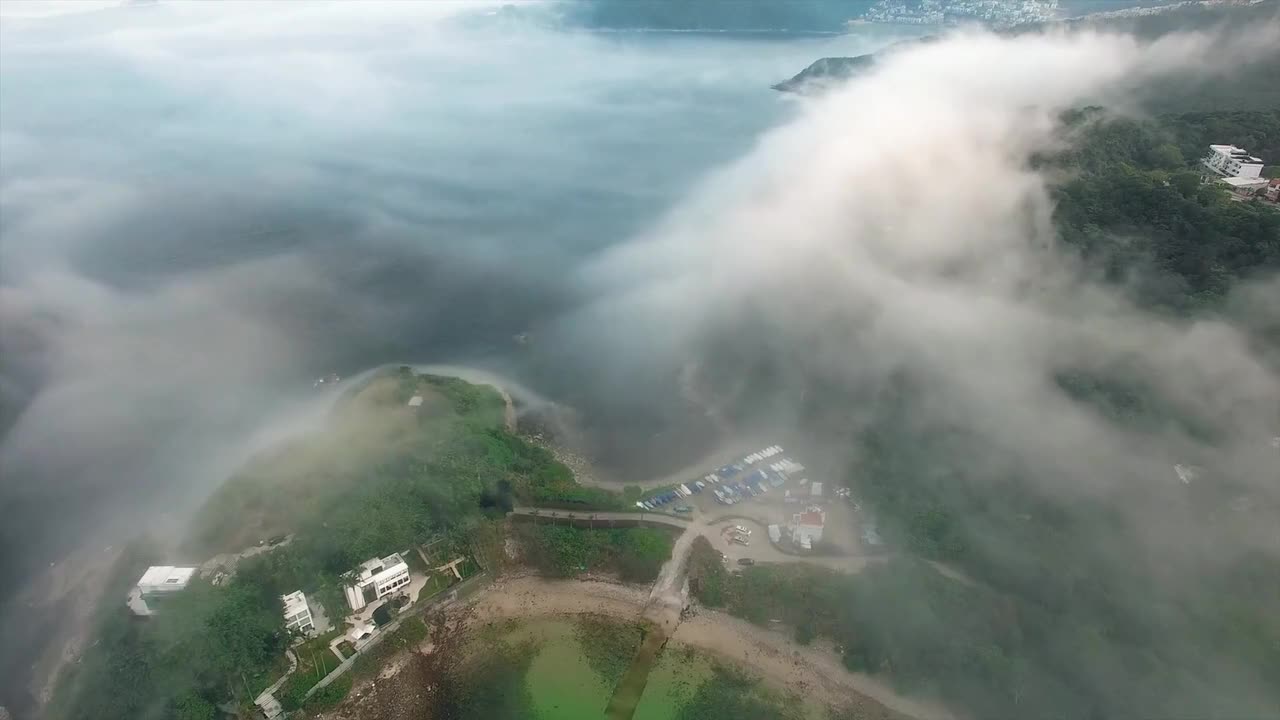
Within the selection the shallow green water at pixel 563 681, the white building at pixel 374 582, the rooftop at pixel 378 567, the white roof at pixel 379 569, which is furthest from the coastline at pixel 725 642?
the rooftop at pixel 378 567

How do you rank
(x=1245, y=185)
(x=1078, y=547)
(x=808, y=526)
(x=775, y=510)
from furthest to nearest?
(x=1245, y=185) → (x=775, y=510) → (x=808, y=526) → (x=1078, y=547)

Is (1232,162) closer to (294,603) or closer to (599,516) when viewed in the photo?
(599,516)

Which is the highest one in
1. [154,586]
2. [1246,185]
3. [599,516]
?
[1246,185]

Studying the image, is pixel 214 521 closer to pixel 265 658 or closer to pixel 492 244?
pixel 265 658

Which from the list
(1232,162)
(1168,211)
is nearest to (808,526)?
(1168,211)

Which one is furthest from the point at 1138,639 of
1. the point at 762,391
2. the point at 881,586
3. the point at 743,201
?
the point at 743,201

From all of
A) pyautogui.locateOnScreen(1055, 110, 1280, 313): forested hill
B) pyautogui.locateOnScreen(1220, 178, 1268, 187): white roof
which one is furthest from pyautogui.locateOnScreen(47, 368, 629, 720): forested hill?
pyautogui.locateOnScreen(1220, 178, 1268, 187): white roof

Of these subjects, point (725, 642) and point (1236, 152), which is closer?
point (725, 642)
